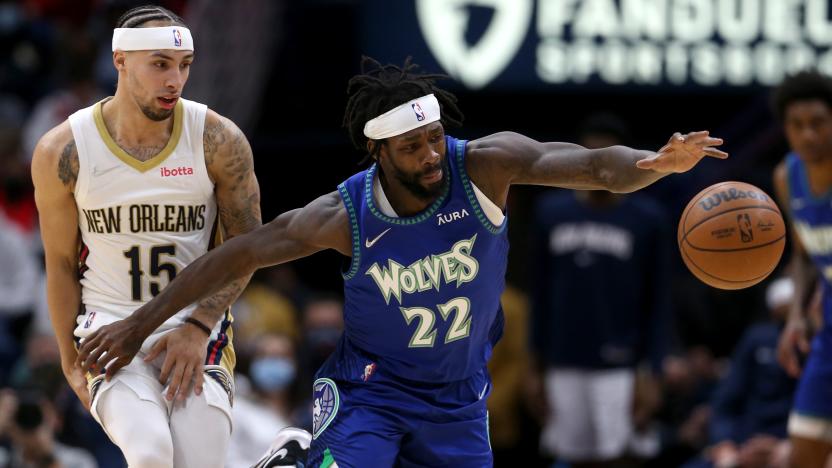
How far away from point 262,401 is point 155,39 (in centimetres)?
467

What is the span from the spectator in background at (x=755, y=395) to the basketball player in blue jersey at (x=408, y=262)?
380 centimetres

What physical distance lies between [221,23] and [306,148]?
1.88 m

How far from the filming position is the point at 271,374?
10.4 metres

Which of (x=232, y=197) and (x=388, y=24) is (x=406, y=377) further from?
(x=388, y=24)

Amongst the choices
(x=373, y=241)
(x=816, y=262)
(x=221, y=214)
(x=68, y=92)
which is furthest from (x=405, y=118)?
(x=68, y=92)

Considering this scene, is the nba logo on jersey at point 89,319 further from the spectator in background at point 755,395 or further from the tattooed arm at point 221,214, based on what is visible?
the spectator in background at point 755,395

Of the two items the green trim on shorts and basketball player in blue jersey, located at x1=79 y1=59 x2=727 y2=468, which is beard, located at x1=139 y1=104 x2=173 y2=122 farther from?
the green trim on shorts

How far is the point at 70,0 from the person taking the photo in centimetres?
1400

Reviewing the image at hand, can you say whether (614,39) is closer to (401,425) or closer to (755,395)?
(755,395)

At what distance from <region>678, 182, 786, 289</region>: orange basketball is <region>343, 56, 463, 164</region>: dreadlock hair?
1.15 metres

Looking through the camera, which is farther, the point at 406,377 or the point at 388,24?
the point at 388,24

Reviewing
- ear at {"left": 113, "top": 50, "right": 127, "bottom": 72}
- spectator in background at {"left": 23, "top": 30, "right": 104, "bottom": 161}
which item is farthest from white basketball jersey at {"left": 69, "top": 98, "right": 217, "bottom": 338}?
spectator in background at {"left": 23, "top": 30, "right": 104, "bottom": 161}

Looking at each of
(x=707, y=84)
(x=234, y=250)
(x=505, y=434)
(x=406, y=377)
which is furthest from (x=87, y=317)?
(x=707, y=84)

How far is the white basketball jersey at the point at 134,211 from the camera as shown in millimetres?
6336
